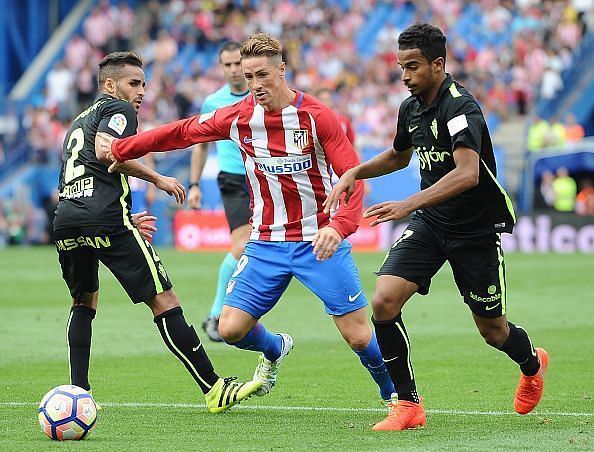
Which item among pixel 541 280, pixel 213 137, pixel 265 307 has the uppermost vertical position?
pixel 213 137

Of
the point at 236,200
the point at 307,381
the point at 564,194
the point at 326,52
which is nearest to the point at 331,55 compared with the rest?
the point at 326,52

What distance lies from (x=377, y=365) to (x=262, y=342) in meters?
0.80

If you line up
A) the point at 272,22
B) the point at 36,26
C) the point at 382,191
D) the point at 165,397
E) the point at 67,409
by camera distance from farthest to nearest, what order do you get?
1. the point at 36,26
2. the point at 272,22
3. the point at 382,191
4. the point at 165,397
5. the point at 67,409

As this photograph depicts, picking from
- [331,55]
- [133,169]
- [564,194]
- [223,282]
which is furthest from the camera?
[331,55]

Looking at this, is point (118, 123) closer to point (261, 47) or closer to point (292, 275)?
point (261, 47)

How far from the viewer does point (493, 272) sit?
7.20 meters

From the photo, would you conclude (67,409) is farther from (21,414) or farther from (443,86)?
(443,86)

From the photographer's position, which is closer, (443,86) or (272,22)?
(443,86)

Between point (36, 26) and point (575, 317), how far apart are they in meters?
26.1

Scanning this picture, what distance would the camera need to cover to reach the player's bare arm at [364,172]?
22.2ft

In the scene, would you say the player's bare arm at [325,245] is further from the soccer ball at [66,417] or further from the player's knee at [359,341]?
the soccer ball at [66,417]

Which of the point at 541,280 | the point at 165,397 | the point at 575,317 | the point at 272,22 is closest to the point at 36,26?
the point at 272,22

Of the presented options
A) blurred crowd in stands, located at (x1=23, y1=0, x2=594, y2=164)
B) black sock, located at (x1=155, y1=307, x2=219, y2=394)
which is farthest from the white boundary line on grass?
blurred crowd in stands, located at (x1=23, y1=0, x2=594, y2=164)

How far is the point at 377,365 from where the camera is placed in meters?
7.51
